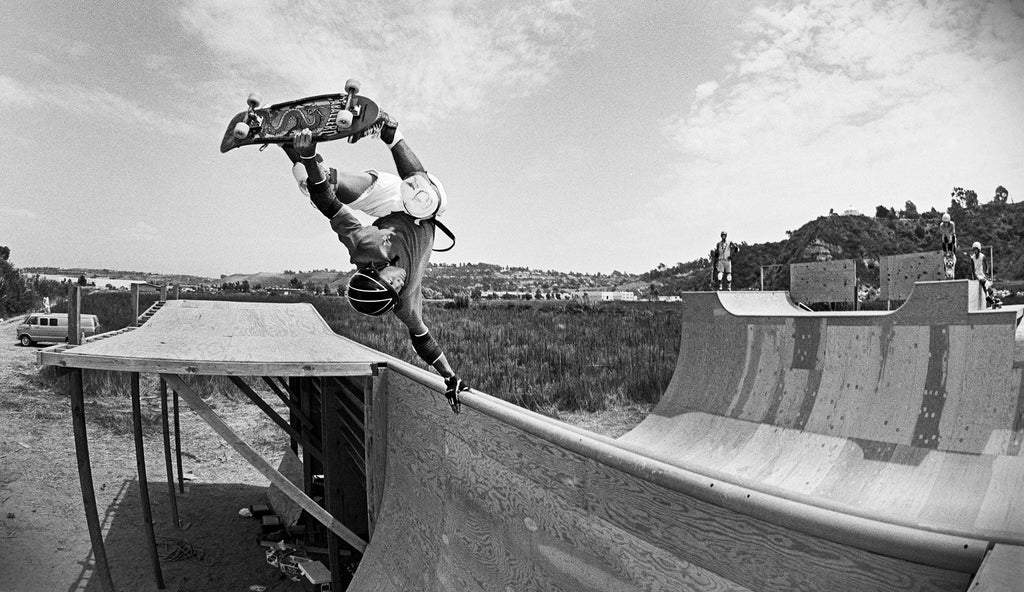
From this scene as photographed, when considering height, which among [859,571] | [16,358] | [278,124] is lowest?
[16,358]

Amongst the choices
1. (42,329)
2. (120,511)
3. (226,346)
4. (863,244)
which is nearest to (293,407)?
(226,346)

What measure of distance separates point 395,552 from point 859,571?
3.99m

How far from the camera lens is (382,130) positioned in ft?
7.05

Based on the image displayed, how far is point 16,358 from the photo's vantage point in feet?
66.4

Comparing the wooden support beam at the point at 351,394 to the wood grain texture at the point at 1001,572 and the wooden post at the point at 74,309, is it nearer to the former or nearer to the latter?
the wooden post at the point at 74,309

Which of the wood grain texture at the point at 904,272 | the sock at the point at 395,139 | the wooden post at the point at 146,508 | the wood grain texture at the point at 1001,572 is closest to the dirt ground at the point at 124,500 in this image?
the wooden post at the point at 146,508

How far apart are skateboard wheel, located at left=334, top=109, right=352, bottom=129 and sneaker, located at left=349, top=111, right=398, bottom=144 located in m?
0.11

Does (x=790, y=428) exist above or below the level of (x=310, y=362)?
below

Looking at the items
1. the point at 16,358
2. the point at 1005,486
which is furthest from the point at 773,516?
the point at 16,358

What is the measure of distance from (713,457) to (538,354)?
9636 mm

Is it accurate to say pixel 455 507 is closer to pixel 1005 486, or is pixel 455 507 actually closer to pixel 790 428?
pixel 1005 486

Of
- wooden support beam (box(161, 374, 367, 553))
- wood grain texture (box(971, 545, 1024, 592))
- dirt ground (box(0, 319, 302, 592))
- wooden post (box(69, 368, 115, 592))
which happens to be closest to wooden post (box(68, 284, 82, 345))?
wooden post (box(69, 368, 115, 592))

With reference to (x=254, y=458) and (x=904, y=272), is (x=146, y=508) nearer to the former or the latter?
(x=254, y=458)

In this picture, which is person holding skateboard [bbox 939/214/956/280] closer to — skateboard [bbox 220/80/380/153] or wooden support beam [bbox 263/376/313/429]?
wooden support beam [bbox 263/376/313/429]
